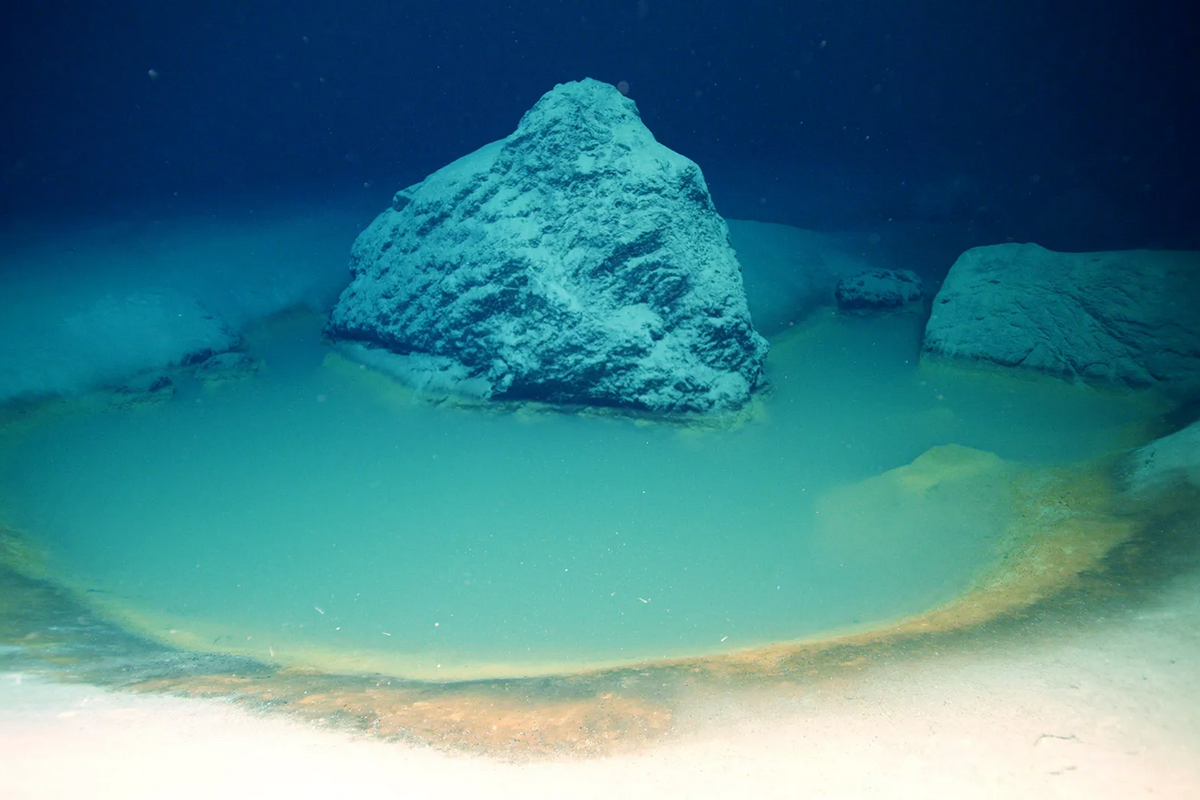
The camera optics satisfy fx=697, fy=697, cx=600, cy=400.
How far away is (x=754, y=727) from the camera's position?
244 cm

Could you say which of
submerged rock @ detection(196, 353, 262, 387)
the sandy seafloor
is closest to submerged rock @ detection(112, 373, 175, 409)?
submerged rock @ detection(196, 353, 262, 387)

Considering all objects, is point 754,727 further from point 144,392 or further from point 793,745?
point 144,392

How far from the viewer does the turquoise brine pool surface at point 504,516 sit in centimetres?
339

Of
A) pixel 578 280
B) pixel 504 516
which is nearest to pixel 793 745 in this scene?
pixel 504 516

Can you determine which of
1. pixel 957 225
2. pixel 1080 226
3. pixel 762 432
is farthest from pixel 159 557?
pixel 1080 226

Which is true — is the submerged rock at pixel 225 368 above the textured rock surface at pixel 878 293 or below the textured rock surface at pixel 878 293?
below

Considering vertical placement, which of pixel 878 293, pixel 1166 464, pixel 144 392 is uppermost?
pixel 878 293

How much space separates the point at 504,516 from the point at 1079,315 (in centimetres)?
518

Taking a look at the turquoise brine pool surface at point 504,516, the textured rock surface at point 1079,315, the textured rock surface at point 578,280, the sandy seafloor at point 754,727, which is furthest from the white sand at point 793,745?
the textured rock surface at point 1079,315

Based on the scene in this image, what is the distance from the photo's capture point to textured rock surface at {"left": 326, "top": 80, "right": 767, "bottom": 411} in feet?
18.1

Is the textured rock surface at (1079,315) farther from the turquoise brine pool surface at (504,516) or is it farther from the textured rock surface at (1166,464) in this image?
the textured rock surface at (1166,464)

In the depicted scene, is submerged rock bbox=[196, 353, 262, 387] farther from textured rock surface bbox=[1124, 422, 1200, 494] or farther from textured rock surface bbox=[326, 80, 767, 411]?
textured rock surface bbox=[1124, 422, 1200, 494]

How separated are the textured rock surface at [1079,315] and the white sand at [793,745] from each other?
3603 mm

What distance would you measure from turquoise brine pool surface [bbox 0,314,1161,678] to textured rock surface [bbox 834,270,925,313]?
1.23 m
